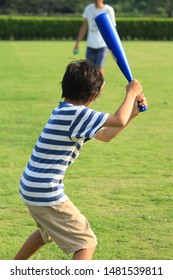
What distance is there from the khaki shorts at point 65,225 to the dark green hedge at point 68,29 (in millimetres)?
38265

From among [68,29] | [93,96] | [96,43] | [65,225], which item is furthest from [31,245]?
[68,29]

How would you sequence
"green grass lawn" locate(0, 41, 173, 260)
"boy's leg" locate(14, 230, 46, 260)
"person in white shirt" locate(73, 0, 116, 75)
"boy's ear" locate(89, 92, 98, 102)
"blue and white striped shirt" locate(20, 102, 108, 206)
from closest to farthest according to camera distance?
"blue and white striped shirt" locate(20, 102, 108, 206) < "boy's ear" locate(89, 92, 98, 102) < "boy's leg" locate(14, 230, 46, 260) < "green grass lawn" locate(0, 41, 173, 260) < "person in white shirt" locate(73, 0, 116, 75)

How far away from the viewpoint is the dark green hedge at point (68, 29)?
42531 mm


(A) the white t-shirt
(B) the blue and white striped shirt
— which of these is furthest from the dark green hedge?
(B) the blue and white striped shirt

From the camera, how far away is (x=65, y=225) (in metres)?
4.69

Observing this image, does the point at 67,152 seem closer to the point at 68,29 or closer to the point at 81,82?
the point at 81,82

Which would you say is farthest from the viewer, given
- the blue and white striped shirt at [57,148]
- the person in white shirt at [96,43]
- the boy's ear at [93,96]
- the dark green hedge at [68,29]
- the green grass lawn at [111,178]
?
the dark green hedge at [68,29]

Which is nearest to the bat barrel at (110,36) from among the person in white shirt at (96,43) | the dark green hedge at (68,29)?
the person in white shirt at (96,43)

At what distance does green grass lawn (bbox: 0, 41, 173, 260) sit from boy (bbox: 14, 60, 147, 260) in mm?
1056

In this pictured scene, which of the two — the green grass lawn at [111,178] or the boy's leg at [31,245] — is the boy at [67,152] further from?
the green grass lawn at [111,178]

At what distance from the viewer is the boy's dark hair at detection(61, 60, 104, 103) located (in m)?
4.72

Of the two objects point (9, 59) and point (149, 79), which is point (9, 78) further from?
point (9, 59)

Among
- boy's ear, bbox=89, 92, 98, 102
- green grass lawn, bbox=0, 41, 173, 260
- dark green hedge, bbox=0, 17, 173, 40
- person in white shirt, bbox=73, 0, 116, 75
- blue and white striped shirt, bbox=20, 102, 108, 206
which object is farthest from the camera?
dark green hedge, bbox=0, 17, 173, 40

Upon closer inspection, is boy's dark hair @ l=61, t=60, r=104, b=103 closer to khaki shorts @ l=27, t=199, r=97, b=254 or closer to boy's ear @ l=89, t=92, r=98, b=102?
boy's ear @ l=89, t=92, r=98, b=102
